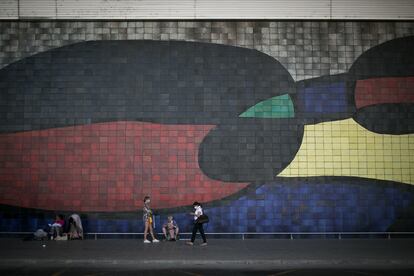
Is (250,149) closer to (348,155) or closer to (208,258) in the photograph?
(348,155)

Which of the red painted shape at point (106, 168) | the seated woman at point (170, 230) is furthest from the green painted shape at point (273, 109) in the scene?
the seated woman at point (170, 230)

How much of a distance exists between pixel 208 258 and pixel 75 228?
19.2 ft

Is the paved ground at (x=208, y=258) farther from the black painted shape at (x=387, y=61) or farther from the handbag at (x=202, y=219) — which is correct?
the black painted shape at (x=387, y=61)

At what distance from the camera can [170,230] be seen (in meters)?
16.7

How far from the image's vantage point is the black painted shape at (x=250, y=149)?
17.3 metres

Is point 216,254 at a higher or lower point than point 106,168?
lower

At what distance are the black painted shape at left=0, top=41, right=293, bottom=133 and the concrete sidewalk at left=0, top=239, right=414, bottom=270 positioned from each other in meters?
4.40

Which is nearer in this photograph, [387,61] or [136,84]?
[136,84]

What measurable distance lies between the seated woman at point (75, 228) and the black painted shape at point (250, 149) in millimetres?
4525

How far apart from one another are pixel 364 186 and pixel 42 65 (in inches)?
473

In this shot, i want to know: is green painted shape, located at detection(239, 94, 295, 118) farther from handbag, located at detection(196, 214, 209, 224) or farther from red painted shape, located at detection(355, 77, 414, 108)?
handbag, located at detection(196, 214, 209, 224)

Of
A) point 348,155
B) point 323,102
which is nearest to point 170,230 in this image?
point 348,155

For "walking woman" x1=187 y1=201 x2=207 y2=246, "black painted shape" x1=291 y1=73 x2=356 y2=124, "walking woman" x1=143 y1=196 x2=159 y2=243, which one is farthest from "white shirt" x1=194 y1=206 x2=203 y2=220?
"black painted shape" x1=291 y1=73 x2=356 y2=124

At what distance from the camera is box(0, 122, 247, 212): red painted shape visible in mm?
17219
